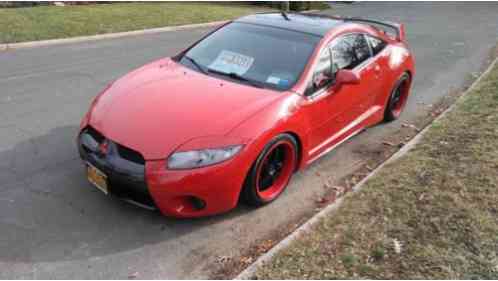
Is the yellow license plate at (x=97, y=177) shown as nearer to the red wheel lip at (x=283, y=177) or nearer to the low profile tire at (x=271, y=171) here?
the low profile tire at (x=271, y=171)

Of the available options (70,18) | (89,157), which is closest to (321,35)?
(89,157)

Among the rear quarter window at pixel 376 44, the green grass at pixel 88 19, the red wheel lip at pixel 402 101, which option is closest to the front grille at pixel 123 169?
Result: the rear quarter window at pixel 376 44

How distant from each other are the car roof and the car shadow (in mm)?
1931

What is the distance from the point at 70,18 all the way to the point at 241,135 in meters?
9.78

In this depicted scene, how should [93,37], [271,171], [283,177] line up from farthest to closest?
[93,37] → [283,177] → [271,171]

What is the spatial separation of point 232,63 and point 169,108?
0.97m

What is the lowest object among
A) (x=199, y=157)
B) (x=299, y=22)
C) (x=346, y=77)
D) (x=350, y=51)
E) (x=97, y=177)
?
(x=97, y=177)

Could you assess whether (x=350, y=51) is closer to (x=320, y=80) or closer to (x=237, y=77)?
(x=320, y=80)

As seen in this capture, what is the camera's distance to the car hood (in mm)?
3305

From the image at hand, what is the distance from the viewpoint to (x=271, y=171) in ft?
12.8

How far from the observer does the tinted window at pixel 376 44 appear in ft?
17.0

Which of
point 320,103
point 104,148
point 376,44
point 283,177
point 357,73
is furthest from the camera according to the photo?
point 376,44

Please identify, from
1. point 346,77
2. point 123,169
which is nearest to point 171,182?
point 123,169

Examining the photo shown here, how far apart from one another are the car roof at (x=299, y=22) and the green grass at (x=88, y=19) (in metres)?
6.72
